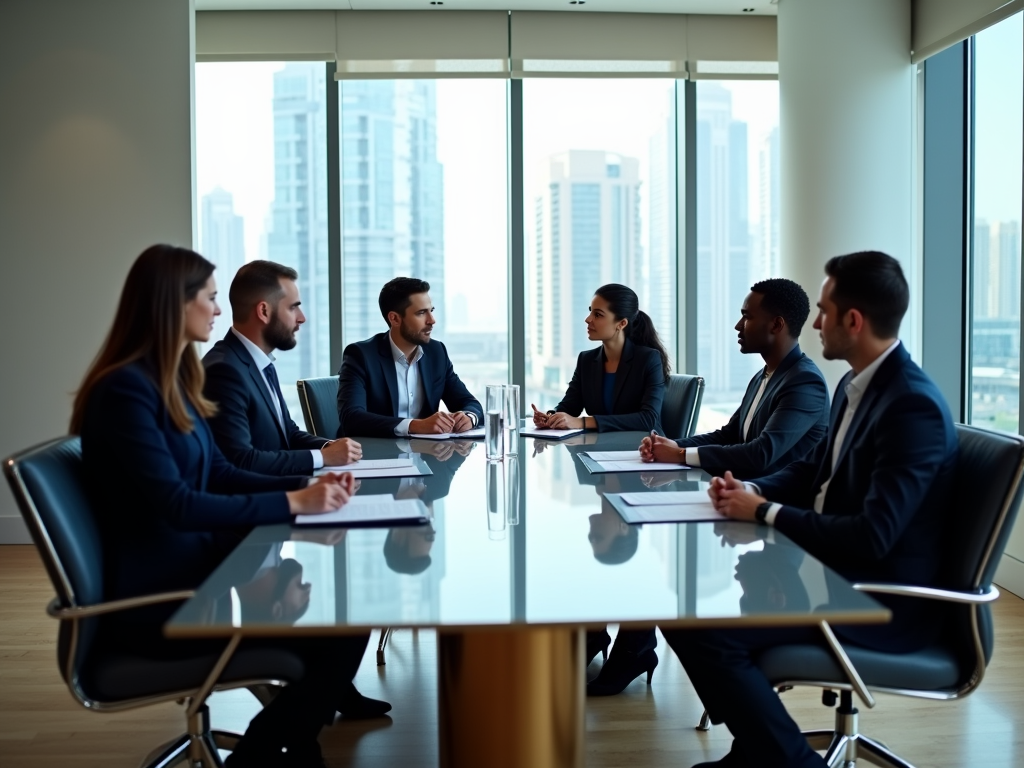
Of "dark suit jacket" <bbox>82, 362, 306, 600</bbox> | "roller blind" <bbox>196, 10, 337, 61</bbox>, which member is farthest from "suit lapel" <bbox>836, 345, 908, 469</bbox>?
"roller blind" <bbox>196, 10, 337, 61</bbox>

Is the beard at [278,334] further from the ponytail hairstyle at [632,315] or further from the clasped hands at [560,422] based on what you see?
the ponytail hairstyle at [632,315]

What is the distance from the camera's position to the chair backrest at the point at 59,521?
6.10 feet

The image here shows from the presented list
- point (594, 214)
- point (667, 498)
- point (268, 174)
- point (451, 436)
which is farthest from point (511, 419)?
point (268, 174)

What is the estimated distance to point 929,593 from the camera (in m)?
1.91

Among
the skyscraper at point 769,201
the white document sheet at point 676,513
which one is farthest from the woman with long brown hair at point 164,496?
the skyscraper at point 769,201

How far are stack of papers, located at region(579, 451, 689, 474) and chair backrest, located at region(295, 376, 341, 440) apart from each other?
1430mm

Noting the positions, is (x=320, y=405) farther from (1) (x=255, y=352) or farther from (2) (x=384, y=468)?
(2) (x=384, y=468)

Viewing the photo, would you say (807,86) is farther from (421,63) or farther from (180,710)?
(180,710)

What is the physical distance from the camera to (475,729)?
1822 mm

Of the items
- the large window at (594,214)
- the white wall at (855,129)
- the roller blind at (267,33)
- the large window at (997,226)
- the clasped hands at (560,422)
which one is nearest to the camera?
the clasped hands at (560,422)

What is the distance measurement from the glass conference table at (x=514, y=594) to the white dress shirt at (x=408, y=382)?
1.93 metres

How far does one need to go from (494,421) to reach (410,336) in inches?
48.4

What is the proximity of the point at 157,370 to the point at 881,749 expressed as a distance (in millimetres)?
1965

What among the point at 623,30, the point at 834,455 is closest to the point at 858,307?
the point at 834,455
